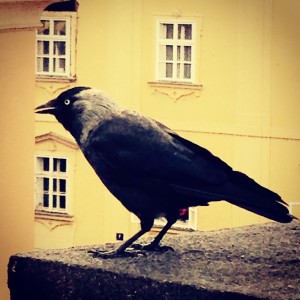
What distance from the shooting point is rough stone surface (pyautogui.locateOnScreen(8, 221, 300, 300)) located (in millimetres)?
1631

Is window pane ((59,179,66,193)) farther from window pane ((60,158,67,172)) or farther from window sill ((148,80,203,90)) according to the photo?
window sill ((148,80,203,90))

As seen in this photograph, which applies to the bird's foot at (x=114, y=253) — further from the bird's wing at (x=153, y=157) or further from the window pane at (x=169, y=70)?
the window pane at (x=169, y=70)

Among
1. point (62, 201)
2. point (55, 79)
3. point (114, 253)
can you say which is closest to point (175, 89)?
point (55, 79)

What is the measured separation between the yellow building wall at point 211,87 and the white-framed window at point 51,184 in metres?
0.04

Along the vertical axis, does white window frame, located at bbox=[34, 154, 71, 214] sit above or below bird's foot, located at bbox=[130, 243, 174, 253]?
above

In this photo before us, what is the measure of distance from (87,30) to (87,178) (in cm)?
45

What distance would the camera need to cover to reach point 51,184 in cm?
232

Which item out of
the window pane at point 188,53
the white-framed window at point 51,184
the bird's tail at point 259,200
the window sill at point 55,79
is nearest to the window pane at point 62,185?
the white-framed window at point 51,184

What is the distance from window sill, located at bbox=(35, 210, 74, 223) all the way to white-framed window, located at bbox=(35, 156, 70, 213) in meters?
0.01

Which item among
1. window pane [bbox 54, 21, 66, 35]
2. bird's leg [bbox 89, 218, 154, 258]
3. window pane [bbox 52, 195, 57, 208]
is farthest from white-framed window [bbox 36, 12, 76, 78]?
bird's leg [bbox 89, 218, 154, 258]

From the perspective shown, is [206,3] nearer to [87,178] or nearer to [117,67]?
[117,67]

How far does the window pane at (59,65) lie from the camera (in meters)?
2.26

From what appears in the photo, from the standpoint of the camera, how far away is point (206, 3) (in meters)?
2.19

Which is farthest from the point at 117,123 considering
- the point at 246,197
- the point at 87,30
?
the point at 87,30
